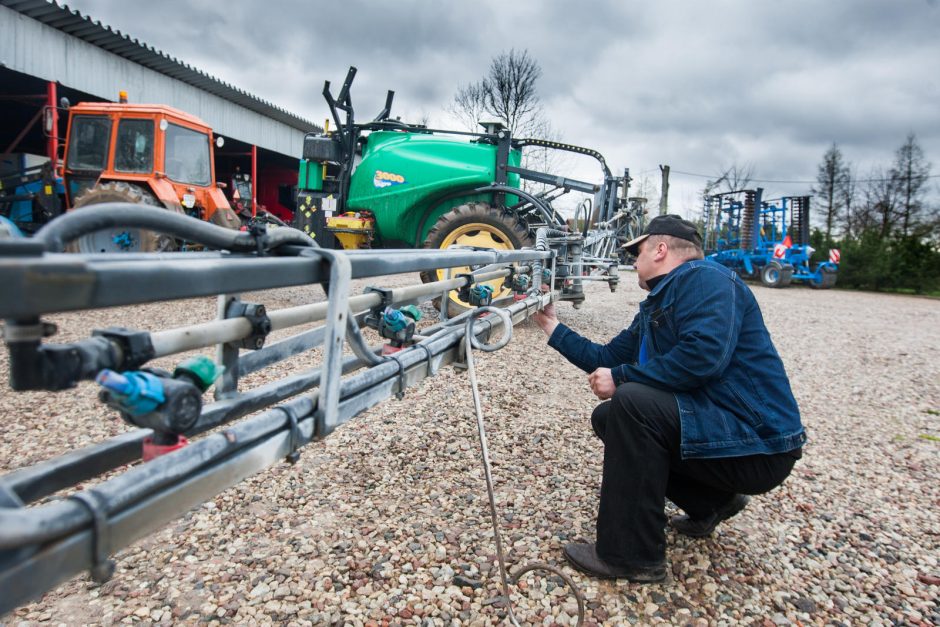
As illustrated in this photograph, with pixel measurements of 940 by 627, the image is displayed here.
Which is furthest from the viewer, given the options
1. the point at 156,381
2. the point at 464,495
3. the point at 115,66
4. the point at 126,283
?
the point at 115,66

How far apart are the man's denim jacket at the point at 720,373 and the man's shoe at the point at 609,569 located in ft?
1.61

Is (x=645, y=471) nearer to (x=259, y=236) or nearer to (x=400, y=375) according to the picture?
(x=400, y=375)

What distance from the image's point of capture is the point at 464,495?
108 inches

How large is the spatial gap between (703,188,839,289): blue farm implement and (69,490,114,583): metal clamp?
17810 millimetres

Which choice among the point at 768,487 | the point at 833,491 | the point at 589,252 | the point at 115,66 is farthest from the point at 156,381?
the point at 115,66

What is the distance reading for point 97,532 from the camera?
33.9 inches

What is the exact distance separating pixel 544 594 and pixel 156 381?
1.62 metres

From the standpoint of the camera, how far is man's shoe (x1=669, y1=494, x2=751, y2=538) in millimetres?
2451

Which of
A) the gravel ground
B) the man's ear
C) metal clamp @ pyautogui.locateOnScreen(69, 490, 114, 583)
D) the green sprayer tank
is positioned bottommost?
the gravel ground

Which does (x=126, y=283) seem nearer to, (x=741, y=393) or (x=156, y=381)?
(x=156, y=381)

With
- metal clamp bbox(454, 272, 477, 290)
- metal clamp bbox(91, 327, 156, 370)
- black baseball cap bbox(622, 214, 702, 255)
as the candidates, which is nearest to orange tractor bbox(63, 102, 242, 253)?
metal clamp bbox(454, 272, 477, 290)

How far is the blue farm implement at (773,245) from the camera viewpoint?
16.8 metres

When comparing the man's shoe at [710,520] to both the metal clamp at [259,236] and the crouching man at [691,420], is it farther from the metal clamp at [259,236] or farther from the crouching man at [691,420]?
the metal clamp at [259,236]

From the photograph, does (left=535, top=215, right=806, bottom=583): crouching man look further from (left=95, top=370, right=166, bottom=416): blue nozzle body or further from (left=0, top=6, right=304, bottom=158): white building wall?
(left=0, top=6, right=304, bottom=158): white building wall
